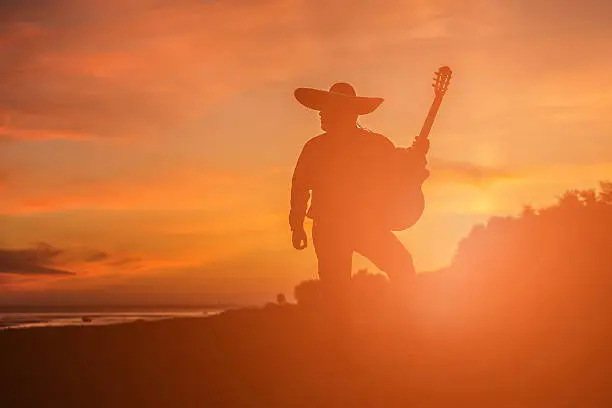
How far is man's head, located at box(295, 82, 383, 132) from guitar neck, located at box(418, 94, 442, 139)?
0.75 m

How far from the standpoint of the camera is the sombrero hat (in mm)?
11008

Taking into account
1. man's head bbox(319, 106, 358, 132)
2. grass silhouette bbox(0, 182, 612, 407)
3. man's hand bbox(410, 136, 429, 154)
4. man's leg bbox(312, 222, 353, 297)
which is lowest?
grass silhouette bbox(0, 182, 612, 407)

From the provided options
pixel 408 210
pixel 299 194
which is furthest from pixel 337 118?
pixel 408 210

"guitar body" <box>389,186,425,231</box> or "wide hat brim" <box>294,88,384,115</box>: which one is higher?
"wide hat brim" <box>294,88,384,115</box>

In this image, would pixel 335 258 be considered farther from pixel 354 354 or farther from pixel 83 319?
pixel 83 319

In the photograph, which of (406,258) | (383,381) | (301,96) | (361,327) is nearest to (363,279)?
(406,258)

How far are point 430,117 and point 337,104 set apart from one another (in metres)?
1.32

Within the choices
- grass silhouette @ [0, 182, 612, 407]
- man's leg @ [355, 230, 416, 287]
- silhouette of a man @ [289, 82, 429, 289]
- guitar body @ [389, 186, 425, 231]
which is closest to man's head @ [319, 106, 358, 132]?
silhouette of a man @ [289, 82, 429, 289]

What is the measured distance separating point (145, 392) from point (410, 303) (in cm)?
379

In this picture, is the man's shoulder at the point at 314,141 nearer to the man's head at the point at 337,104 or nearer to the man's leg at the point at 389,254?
the man's head at the point at 337,104

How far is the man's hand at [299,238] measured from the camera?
11.5 metres

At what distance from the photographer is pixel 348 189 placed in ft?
36.2

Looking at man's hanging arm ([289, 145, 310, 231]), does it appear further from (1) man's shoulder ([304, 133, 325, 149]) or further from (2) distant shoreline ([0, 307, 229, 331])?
(2) distant shoreline ([0, 307, 229, 331])

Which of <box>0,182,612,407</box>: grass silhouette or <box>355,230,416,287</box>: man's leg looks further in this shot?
<box>355,230,416,287</box>: man's leg
